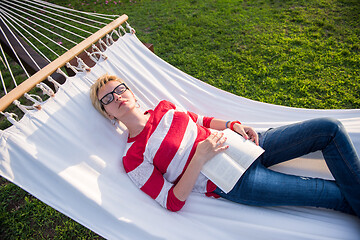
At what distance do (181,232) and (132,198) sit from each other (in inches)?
16.2

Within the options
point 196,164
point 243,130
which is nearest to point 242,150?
point 243,130

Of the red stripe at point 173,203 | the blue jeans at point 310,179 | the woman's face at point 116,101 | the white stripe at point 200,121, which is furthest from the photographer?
the white stripe at point 200,121

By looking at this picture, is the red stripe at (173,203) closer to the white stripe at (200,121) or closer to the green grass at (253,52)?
the white stripe at (200,121)

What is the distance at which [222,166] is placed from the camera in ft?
5.33

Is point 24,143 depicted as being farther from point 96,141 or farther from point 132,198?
point 132,198

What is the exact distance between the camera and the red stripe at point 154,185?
5.28 ft

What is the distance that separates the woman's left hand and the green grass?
145 cm

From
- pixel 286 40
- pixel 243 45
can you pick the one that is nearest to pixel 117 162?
pixel 243 45

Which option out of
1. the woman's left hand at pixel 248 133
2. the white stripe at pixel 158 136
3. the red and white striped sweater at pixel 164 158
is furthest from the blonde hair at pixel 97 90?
the woman's left hand at pixel 248 133

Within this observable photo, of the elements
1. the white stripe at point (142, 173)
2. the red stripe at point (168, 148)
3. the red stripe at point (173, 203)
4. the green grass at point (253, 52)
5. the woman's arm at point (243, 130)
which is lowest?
the green grass at point (253, 52)

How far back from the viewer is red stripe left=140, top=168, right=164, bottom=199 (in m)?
1.61

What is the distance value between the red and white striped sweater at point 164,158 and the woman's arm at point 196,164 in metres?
0.07

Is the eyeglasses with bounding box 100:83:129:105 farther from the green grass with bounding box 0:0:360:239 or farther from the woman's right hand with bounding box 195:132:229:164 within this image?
the green grass with bounding box 0:0:360:239

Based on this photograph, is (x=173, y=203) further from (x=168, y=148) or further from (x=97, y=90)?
(x=97, y=90)
